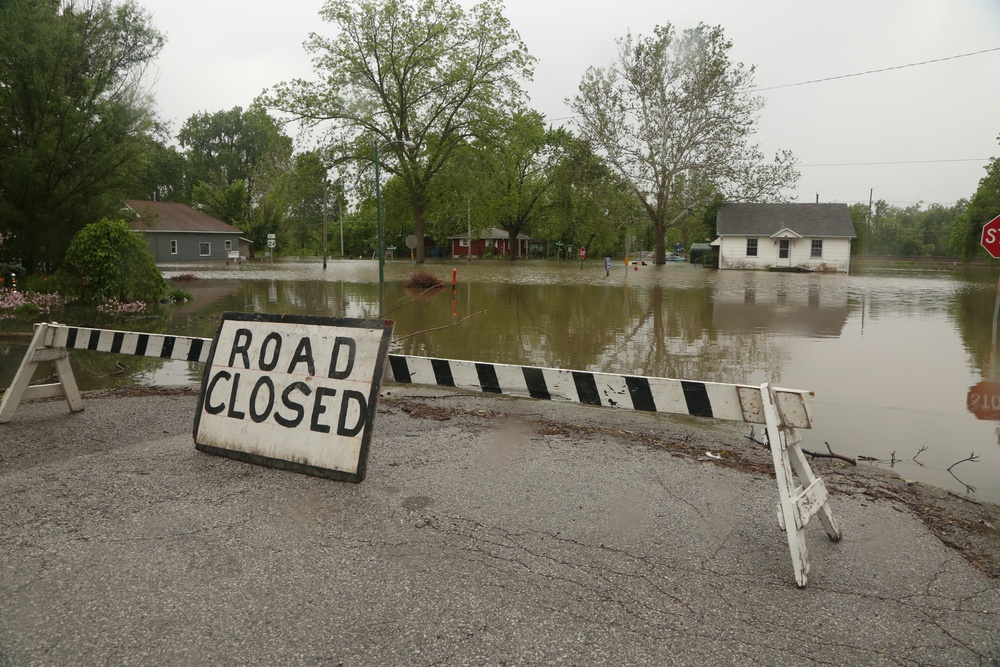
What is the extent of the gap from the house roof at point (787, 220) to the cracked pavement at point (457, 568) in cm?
5002

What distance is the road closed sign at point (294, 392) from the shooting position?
15.3 feet

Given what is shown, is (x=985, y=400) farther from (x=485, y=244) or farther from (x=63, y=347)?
(x=485, y=244)

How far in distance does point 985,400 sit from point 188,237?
66026mm

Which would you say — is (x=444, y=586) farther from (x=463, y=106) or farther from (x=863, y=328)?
(x=463, y=106)

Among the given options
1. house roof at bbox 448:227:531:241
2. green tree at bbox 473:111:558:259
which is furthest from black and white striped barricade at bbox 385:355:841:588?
house roof at bbox 448:227:531:241

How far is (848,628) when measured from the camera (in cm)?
297

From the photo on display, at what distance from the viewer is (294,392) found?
489cm

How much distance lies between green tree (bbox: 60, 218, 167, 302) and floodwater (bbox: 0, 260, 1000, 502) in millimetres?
1522

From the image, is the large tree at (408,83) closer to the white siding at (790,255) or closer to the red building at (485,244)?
the white siding at (790,255)

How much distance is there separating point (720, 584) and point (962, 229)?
69094 millimetres

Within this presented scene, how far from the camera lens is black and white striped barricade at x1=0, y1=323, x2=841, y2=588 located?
11.8 feet

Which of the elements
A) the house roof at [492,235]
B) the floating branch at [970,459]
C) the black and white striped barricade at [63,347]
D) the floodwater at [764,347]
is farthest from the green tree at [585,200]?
the black and white striped barricade at [63,347]

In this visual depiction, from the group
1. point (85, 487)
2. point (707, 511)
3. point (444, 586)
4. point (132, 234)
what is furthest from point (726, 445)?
point (132, 234)

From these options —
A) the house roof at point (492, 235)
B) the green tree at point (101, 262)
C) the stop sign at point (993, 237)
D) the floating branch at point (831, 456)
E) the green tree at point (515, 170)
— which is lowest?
the floating branch at point (831, 456)
